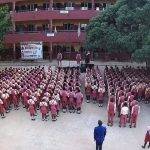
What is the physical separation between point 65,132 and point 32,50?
18.7 m

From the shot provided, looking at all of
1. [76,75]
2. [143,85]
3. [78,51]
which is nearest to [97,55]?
[78,51]

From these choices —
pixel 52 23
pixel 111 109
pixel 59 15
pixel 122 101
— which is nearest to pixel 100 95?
pixel 122 101

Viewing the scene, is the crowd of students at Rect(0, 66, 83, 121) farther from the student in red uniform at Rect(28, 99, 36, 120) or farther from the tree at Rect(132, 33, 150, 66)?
the tree at Rect(132, 33, 150, 66)

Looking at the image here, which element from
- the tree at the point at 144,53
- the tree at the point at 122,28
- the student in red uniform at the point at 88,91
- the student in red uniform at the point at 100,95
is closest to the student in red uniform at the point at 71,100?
the student in red uniform at the point at 100,95

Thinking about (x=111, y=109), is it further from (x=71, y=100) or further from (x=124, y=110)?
(x=71, y=100)

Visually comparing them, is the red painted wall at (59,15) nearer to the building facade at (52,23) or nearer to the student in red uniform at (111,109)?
the building facade at (52,23)

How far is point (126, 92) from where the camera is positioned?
86.5 ft

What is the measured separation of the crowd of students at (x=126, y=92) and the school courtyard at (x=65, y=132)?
586 mm

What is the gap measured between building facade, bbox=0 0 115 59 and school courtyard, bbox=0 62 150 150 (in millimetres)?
17509

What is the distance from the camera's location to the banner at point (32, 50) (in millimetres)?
40812

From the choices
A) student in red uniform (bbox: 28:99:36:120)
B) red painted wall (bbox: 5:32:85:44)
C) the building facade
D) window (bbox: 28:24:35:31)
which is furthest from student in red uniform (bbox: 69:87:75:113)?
window (bbox: 28:24:35:31)

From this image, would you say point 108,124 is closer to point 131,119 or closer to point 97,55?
point 131,119

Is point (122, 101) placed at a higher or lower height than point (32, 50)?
higher

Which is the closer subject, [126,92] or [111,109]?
[111,109]
